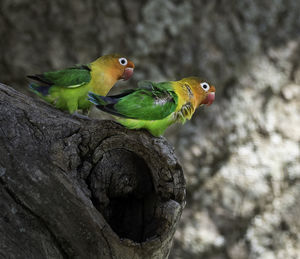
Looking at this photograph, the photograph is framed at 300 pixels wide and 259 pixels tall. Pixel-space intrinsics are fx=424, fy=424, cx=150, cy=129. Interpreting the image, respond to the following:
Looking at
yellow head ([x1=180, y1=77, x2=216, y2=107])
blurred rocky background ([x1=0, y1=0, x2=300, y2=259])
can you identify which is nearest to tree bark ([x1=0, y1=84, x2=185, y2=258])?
yellow head ([x1=180, y1=77, x2=216, y2=107])

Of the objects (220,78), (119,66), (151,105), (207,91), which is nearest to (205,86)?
(207,91)

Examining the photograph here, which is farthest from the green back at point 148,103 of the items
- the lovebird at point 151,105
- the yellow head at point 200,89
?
the yellow head at point 200,89

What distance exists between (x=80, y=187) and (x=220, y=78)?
8.15ft

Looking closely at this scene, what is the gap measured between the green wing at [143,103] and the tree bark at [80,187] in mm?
77

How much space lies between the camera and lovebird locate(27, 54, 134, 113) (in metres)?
2.23

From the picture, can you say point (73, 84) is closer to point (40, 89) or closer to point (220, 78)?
point (40, 89)

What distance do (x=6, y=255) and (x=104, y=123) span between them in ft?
2.27

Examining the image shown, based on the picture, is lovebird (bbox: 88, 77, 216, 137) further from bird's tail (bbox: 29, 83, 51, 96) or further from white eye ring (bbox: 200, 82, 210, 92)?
bird's tail (bbox: 29, 83, 51, 96)

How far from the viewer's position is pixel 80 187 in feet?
5.99

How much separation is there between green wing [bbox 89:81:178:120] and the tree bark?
0.25 ft

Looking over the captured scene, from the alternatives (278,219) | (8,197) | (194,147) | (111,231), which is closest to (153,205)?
(111,231)

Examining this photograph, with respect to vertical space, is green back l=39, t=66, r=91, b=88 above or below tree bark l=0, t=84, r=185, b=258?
above

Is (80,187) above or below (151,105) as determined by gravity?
below

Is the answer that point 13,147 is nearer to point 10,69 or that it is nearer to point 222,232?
point 10,69
